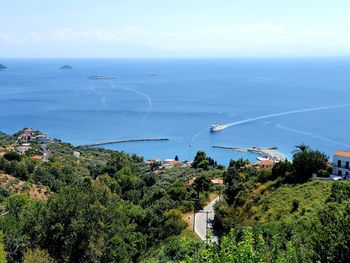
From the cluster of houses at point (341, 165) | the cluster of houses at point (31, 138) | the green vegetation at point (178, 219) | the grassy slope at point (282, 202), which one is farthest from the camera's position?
the cluster of houses at point (31, 138)

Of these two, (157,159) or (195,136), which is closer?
(157,159)

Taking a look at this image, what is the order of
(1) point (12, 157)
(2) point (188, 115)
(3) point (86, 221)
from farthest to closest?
(2) point (188, 115)
(1) point (12, 157)
(3) point (86, 221)

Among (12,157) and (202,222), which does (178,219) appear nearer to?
(202,222)

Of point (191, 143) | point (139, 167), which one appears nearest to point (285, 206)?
point (139, 167)

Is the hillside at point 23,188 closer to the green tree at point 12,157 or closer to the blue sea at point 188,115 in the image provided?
the green tree at point 12,157

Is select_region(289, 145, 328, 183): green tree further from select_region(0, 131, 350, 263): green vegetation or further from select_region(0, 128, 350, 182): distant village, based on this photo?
select_region(0, 128, 350, 182): distant village

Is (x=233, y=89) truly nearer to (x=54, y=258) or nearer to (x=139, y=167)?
(x=139, y=167)

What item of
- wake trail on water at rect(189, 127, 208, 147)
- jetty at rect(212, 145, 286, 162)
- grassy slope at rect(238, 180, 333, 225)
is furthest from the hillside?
wake trail on water at rect(189, 127, 208, 147)

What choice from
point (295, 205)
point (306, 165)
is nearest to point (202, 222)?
point (295, 205)

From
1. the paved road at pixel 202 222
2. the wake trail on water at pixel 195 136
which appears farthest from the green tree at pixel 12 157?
the wake trail on water at pixel 195 136
